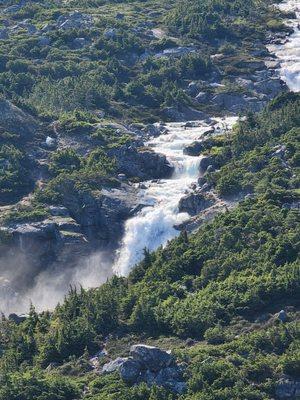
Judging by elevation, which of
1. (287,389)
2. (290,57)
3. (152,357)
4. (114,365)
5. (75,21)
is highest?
(152,357)

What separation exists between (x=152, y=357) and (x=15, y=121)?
63884mm

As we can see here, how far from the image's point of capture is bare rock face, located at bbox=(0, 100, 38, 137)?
13938cm

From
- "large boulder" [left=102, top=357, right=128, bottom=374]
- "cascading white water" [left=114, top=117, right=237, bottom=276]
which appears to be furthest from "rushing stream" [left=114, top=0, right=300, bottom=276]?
"large boulder" [left=102, top=357, right=128, bottom=374]

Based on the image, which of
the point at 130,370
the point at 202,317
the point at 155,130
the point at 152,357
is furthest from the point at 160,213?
the point at 130,370

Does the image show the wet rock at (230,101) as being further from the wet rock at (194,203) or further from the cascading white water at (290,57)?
the wet rock at (194,203)

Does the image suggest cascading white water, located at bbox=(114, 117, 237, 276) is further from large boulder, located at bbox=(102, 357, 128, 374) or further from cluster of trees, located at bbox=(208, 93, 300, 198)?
large boulder, located at bbox=(102, 357, 128, 374)

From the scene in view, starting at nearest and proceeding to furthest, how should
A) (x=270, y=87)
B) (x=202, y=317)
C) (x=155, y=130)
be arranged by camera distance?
(x=202, y=317) → (x=155, y=130) → (x=270, y=87)

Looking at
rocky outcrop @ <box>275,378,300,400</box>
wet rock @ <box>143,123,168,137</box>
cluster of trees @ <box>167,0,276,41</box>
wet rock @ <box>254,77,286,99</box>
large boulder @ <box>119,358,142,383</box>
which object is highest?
rocky outcrop @ <box>275,378,300,400</box>

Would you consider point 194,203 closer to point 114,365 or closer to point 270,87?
point 114,365

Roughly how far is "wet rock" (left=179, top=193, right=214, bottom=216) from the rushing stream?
724 millimetres

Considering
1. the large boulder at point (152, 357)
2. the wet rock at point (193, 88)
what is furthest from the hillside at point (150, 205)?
the wet rock at point (193, 88)

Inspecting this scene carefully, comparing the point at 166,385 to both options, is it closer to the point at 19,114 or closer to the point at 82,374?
the point at 82,374

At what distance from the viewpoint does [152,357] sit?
8175cm

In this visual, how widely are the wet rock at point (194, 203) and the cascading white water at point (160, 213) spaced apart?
678 millimetres
